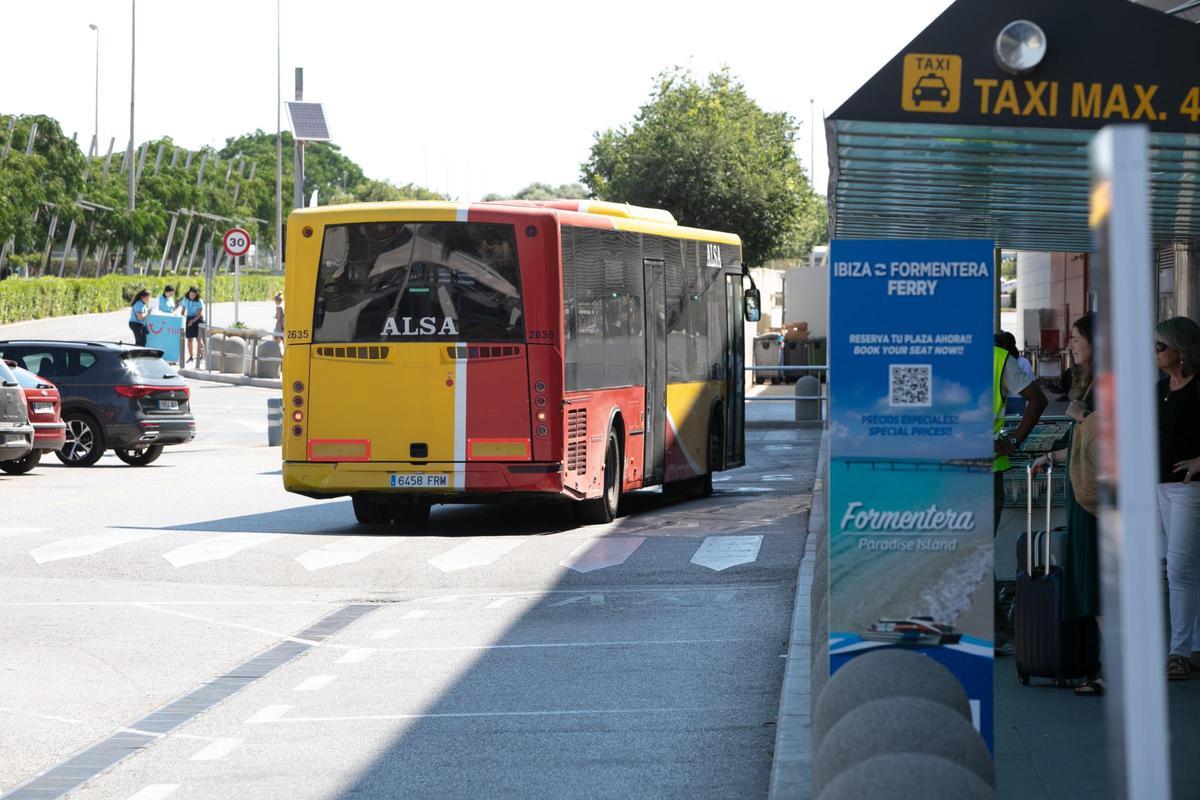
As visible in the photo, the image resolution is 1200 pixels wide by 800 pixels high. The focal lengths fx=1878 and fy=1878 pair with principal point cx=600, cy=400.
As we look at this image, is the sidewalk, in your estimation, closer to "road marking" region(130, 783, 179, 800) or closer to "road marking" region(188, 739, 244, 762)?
"road marking" region(188, 739, 244, 762)

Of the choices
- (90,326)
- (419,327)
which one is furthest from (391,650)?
(90,326)

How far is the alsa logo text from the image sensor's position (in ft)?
54.5

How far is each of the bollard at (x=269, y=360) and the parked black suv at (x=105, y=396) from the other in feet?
64.8

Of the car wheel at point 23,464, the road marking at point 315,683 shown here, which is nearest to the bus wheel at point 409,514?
the car wheel at point 23,464

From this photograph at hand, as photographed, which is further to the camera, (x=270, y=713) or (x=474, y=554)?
(x=474, y=554)

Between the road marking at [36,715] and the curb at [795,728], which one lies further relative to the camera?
the road marking at [36,715]

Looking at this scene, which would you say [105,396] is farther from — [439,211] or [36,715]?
[36,715]

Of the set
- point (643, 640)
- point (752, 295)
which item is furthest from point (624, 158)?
point (643, 640)

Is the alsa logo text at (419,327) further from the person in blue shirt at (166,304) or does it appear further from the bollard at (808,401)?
the person in blue shirt at (166,304)

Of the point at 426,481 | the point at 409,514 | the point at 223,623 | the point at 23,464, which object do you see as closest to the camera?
the point at 223,623

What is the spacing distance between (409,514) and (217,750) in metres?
10.3

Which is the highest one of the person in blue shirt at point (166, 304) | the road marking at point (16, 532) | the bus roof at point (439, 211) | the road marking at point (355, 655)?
the person in blue shirt at point (166, 304)

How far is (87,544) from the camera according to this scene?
1565cm

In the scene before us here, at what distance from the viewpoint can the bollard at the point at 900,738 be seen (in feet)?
13.7
